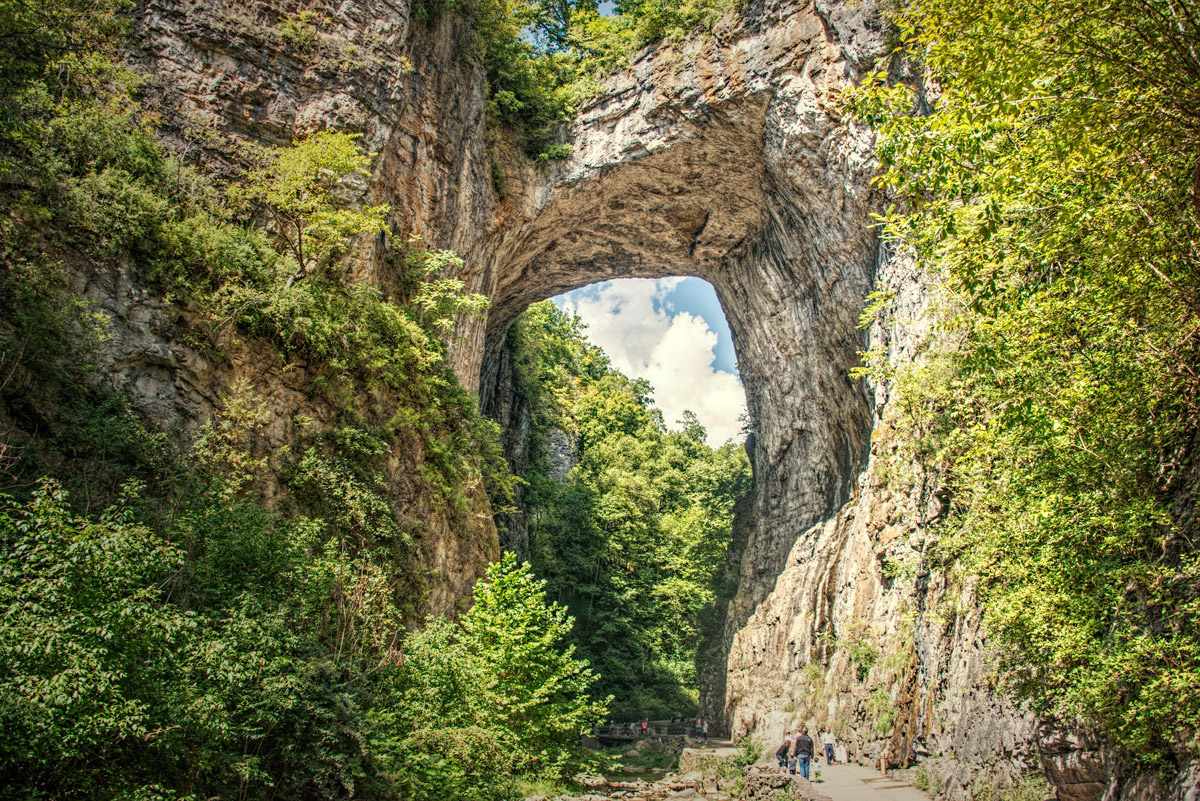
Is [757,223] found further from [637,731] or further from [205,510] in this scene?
[637,731]

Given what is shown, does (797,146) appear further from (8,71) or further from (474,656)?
(8,71)

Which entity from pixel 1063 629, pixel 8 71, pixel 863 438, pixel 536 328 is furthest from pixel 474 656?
pixel 536 328

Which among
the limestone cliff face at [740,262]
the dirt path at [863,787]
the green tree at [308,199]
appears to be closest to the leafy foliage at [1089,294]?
the limestone cliff face at [740,262]

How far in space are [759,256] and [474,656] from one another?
15.7 metres

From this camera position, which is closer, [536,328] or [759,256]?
[759,256]

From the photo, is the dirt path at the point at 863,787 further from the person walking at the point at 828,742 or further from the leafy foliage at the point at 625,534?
the leafy foliage at the point at 625,534

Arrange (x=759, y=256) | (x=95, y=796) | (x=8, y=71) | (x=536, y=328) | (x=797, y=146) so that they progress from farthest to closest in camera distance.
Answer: (x=536, y=328) → (x=759, y=256) → (x=797, y=146) → (x=8, y=71) → (x=95, y=796)

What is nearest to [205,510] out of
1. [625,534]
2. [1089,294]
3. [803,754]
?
[1089,294]

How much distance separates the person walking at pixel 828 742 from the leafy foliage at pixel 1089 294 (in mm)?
8286

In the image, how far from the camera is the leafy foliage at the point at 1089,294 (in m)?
4.56

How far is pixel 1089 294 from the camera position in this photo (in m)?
5.59

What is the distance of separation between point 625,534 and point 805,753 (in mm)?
17067

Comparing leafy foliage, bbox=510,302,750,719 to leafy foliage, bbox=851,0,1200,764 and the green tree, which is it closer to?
the green tree

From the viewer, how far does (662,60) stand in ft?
60.3
